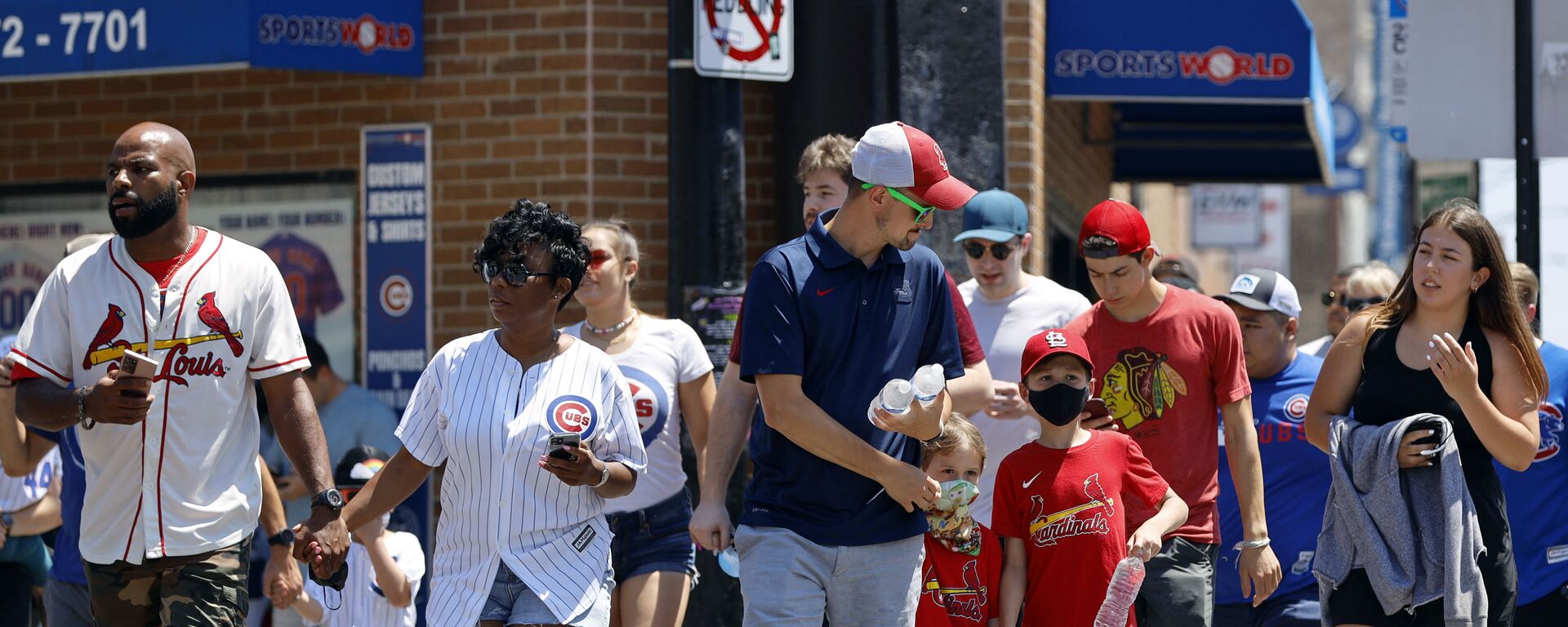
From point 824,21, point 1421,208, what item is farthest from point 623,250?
point 1421,208

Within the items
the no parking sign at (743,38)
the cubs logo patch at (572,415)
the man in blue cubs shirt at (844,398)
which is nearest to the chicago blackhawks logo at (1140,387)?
the man in blue cubs shirt at (844,398)

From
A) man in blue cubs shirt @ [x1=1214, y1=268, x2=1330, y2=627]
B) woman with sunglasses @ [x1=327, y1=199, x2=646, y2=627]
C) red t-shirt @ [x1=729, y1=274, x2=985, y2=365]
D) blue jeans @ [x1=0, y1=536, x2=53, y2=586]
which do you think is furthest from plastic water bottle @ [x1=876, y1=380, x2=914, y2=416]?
blue jeans @ [x1=0, y1=536, x2=53, y2=586]

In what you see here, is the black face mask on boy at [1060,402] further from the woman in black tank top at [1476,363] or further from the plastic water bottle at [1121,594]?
the woman in black tank top at [1476,363]

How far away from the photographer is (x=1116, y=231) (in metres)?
5.92

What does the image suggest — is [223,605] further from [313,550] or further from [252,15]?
[252,15]

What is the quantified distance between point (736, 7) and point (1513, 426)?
3462 millimetres

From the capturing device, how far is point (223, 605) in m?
4.92

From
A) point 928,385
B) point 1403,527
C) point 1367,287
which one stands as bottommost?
point 1403,527

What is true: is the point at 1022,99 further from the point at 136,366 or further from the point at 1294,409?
the point at 136,366

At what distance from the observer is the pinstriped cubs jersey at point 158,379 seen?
15.9 feet

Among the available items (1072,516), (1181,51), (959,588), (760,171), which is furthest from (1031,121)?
(959,588)

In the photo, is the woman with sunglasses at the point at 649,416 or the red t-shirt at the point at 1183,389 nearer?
the red t-shirt at the point at 1183,389

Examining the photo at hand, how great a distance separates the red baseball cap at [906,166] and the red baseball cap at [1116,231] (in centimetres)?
133

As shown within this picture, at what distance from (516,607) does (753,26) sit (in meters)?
3.17
